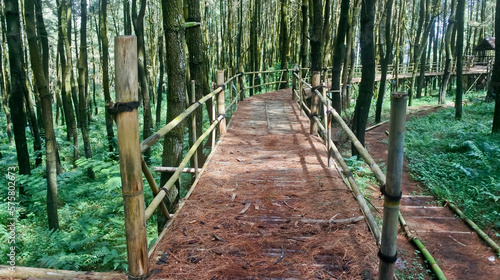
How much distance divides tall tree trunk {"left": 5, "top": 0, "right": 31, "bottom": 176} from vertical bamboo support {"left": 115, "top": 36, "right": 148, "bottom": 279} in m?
5.18

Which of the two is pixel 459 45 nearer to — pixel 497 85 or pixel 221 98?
pixel 497 85

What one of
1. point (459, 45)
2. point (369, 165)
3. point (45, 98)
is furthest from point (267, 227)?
point (459, 45)

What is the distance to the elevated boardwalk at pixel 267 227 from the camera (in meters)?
2.64

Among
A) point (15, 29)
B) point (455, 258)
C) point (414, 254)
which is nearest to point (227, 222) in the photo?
point (414, 254)

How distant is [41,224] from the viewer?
23.6 ft

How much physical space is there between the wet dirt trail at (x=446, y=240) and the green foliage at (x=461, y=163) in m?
0.40

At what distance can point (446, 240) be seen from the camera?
6004 millimetres

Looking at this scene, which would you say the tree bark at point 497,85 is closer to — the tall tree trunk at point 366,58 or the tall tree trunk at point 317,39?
the tall tree trunk at point 366,58

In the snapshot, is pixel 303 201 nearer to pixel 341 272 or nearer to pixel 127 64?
pixel 341 272

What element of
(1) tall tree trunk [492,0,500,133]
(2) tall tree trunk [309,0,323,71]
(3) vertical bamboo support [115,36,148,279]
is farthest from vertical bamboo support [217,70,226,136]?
(1) tall tree trunk [492,0,500,133]

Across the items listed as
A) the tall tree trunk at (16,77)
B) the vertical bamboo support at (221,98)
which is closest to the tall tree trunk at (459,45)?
the vertical bamboo support at (221,98)

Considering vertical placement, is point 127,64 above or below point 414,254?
above

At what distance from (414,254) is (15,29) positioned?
737 cm

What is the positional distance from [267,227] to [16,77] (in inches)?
242
